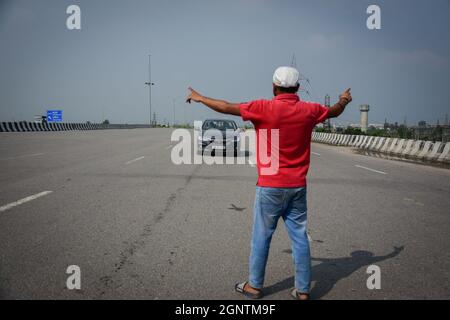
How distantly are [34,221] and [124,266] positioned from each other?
7.57ft

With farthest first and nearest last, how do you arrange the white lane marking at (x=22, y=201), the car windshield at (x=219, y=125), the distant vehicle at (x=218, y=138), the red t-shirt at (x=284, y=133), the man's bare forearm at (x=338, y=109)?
1. the car windshield at (x=219, y=125)
2. the distant vehicle at (x=218, y=138)
3. the white lane marking at (x=22, y=201)
4. the man's bare forearm at (x=338, y=109)
5. the red t-shirt at (x=284, y=133)

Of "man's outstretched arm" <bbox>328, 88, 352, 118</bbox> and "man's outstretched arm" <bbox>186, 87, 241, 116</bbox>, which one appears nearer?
"man's outstretched arm" <bbox>186, 87, 241, 116</bbox>

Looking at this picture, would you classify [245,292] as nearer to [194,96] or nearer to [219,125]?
[194,96]

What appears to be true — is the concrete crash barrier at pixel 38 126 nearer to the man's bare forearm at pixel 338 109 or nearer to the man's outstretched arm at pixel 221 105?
the man's outstretched arm at pixel 221 105

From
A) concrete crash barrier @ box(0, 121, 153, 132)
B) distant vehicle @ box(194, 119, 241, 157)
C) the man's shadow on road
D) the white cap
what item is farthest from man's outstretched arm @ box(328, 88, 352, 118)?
concrete crash barrier @ box(0, 121, 153, 132)

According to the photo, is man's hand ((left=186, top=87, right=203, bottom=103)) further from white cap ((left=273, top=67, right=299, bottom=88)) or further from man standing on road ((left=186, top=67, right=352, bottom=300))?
white cap ((left=273, top=67, right=299, bottom=88))

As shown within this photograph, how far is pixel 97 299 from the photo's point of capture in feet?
9.73

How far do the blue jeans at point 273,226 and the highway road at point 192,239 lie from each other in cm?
26

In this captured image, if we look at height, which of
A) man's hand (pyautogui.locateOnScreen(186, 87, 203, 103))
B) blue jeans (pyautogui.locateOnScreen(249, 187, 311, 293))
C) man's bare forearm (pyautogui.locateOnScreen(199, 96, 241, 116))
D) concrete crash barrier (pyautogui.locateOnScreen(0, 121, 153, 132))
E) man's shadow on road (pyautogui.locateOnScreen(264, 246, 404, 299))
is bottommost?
concrete crash barrier (pyautogui.locateOnScreen(0, 121, 153, 132))

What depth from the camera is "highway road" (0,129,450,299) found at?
3.25 meters

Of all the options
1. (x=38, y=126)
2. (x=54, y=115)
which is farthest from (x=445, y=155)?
(x=54, y=115)

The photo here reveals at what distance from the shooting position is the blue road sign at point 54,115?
163 feet

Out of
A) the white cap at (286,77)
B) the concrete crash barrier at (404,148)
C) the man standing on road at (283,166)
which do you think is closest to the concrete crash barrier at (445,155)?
→ the concrete crash barrier at (404,148)

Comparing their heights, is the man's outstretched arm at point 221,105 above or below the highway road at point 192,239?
above
